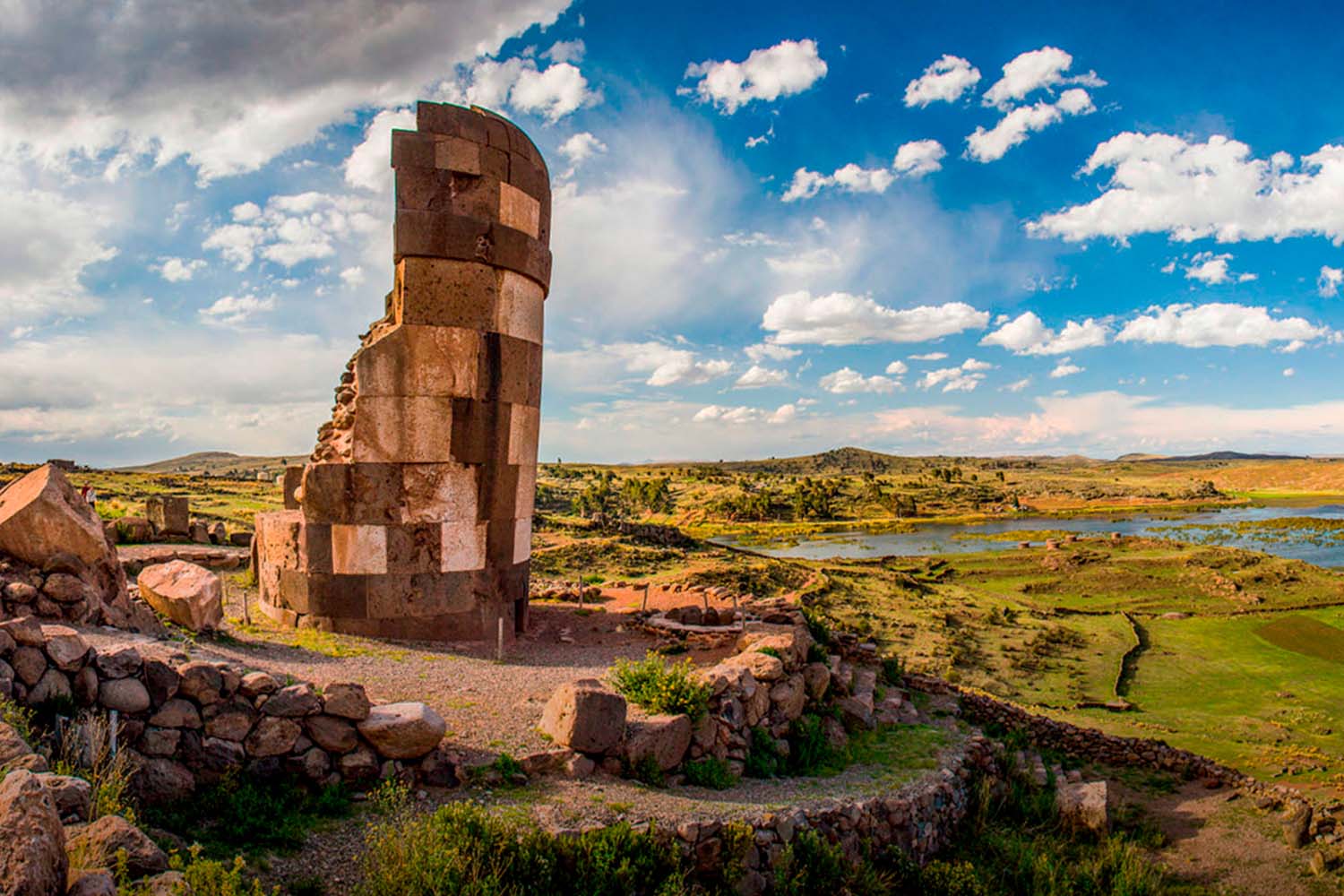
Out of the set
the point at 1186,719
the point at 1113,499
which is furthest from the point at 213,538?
the point at 1113,499

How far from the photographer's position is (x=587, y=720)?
26.0ft

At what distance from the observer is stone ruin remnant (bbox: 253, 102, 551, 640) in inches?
471

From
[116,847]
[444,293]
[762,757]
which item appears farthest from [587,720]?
[444,293]

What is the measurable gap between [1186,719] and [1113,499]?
268 feet

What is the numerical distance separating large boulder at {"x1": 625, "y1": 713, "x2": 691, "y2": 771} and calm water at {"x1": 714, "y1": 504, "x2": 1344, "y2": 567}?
35.8 metres

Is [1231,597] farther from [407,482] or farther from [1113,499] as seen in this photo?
[1113,499]

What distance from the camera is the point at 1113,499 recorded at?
8944 centimetres

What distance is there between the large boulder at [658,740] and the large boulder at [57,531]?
5.98 metres

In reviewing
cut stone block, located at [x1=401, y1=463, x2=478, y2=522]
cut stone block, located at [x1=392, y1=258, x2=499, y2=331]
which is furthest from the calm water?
cut stone block, located at [x1=392, y1=258, x2=499, y2=331]

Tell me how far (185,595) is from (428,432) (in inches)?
148

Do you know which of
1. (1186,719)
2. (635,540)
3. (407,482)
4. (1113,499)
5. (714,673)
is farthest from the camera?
(1113,499)

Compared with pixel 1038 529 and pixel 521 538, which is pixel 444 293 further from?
pixel 1038 529

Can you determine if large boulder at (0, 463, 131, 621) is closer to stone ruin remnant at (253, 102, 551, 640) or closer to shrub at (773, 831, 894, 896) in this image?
stone ruin remnant at (253, 102, 551, 640)

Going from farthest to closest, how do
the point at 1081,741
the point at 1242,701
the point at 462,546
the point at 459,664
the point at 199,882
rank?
1. the point at 1242,701
2. the point at 1081,741
3. the point at 462,546
4. the point at 459,664
5. the point at 199,882
